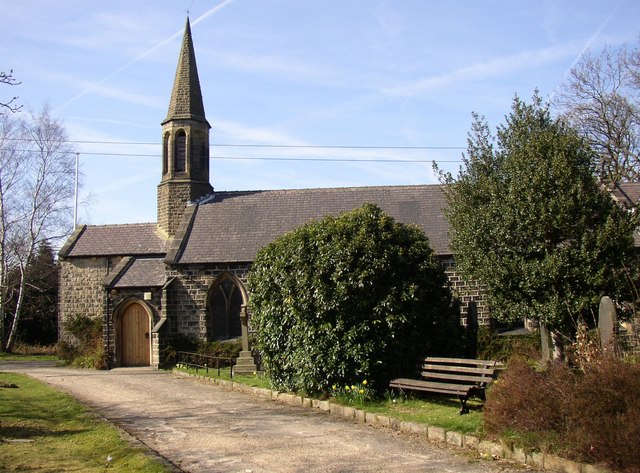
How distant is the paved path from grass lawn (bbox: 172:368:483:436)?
0.52 m

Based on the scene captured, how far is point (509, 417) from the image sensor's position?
8.32 metres

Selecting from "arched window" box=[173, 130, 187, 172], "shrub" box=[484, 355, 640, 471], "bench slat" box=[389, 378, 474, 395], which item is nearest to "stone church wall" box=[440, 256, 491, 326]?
"bench slat" box=[389, 378, 474, 395]

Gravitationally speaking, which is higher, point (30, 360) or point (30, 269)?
point (30, 269)

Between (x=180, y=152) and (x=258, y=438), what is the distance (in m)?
22.8

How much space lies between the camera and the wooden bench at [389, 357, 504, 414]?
413 inches

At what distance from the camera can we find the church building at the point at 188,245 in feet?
84.0

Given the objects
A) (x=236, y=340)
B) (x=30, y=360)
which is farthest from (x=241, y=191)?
(x=30, y=360)

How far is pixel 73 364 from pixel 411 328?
18637 mm

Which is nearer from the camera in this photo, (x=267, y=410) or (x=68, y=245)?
(x=267, y=410)

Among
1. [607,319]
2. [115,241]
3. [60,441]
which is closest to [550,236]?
[607,319]

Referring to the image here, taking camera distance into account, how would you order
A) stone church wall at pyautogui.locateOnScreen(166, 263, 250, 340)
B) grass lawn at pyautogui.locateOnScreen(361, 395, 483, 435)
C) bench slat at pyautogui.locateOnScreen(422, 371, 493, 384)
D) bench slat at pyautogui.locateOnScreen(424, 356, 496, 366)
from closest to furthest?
grass lawn at pyautogui.locateOnScreen(361, 395, 483, 435), bench slat at pyautogui.locateOnScreen(422, 371, 493, 384), bench slat at pyautogui.locateOnScreen(424, 356, 496, 366), stone church wall at pyautogui.locateOnScreen(166, 263, 250, 340)

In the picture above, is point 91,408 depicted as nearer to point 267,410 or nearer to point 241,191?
point 267,410

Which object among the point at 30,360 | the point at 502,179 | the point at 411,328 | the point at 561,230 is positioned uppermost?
the point at 502,179

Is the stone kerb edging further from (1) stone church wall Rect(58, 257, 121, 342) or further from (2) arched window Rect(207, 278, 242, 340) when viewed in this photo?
(1) stone church wall Rect(58, 257, 121, 342)
